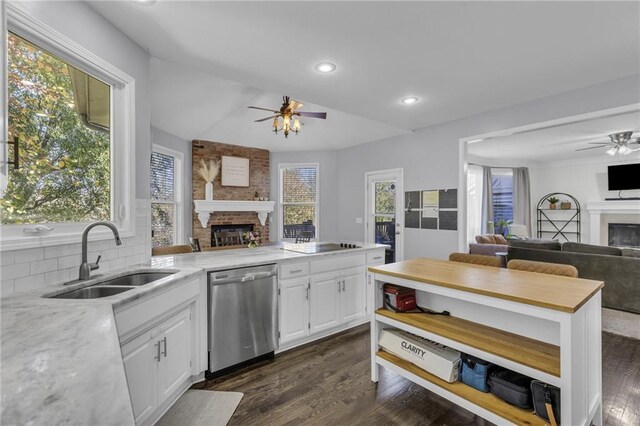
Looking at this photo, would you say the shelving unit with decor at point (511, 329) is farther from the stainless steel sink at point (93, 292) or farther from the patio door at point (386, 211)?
the patio door at point (386, 211)

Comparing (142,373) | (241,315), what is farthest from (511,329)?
(142,373)

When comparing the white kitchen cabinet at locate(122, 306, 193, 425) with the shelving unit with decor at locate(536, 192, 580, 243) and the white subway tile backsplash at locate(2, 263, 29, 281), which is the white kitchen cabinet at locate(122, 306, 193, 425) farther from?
the shelving unit with decor at locate(536, 192, 580, 243)

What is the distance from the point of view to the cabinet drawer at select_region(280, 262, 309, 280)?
9.30 ft

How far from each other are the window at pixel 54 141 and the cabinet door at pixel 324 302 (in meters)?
1.90

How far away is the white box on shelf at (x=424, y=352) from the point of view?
191 centimetres

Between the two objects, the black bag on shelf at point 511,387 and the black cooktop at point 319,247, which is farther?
the black cooktop at point 319,247

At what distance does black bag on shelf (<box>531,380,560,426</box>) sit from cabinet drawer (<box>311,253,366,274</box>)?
6.25 ft

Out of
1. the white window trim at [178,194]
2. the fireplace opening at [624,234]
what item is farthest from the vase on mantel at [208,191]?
the fireplace opening at [624,234]

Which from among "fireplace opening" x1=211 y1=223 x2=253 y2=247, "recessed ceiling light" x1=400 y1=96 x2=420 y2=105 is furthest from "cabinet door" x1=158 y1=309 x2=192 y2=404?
"fireplace opening" x1=211 y1=223 x2=253 y2=247

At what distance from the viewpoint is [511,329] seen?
1876 millimetres

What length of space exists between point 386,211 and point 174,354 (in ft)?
13.6

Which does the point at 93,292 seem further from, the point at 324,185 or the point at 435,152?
the point at 324,185

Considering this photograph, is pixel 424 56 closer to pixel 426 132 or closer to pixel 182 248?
pixel 426 132

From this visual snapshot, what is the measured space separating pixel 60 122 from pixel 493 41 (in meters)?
2.96
